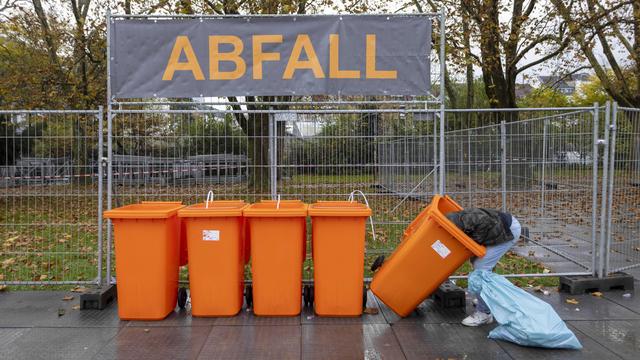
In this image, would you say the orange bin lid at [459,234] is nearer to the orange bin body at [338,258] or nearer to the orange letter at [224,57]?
the orange bin body at [338,258]

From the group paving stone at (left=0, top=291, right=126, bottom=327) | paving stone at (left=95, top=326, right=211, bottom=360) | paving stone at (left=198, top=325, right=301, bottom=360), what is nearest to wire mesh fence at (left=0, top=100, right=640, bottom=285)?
paving stone at (left=0, top=291, right=126, bottom=327)

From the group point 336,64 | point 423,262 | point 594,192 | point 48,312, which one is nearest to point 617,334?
point 423,262

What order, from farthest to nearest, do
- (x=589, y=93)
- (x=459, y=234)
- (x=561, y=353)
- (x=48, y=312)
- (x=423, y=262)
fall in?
(x=589, y=93), (x=48, y=312), (x=423, y=262), (x=459, y=234), (x=561, y=353)

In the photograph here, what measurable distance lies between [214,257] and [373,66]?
294cm

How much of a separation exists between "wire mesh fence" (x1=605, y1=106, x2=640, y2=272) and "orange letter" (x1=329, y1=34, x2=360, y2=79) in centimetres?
322

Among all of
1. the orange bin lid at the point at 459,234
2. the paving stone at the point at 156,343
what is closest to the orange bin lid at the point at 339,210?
the orange bin lid at the point at 459,234

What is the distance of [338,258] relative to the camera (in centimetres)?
520

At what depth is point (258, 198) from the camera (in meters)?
6.34

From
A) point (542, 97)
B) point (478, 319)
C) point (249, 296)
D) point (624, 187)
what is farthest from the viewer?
point (542, 97)

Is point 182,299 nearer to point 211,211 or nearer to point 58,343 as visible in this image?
point 211,211

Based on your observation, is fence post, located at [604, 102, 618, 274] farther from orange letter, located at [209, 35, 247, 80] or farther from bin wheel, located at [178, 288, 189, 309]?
bin wheel, located at [178, 288, 189, 309]

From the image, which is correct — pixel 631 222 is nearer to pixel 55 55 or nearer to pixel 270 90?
pixel 270 90

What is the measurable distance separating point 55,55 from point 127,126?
39.8 feet

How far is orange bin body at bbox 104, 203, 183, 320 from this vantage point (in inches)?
200
